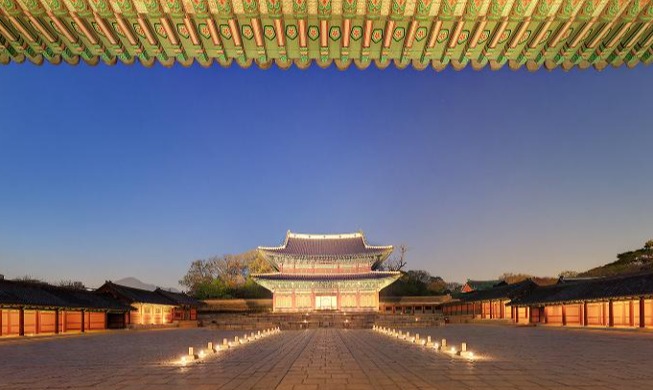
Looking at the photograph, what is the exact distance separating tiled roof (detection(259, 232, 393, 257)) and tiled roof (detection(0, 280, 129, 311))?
22.6 metres

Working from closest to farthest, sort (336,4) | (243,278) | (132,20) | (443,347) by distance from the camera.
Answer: (336,4) < (132,20) < (443,347) < (243,278)

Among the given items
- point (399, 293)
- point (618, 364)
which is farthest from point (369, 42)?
point (399, 293)

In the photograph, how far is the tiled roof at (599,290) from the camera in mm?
31163

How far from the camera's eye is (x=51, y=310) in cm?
3284

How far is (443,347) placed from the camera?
18891 mm

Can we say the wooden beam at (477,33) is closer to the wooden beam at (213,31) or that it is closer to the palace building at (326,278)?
the wooden beam at (213,31)

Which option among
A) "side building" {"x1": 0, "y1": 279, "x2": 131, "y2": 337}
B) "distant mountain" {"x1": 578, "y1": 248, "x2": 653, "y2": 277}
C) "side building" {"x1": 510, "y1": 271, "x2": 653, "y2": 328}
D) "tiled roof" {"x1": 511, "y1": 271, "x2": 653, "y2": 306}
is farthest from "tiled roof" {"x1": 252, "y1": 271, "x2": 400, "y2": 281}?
"distant mountain" {"x1": 578, "y1": 248, "x2": 653, "y2": 277}

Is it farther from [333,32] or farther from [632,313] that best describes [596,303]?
[333,32]

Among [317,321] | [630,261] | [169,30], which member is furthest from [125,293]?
[630,261]

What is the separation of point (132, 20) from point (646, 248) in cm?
8567

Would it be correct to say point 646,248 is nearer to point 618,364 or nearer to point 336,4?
point 618,364

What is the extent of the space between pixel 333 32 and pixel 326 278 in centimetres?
5146

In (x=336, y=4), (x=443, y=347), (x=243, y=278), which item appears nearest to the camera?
(x=336, y=4)

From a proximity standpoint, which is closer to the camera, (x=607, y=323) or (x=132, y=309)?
(x=607, y=323)
